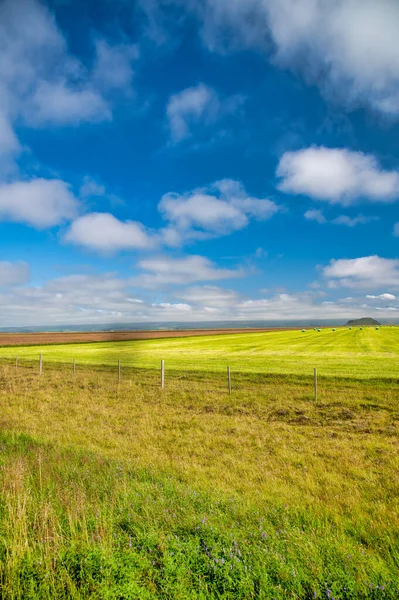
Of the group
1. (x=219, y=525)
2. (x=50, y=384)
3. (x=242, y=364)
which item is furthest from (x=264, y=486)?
(x=242, y=364)

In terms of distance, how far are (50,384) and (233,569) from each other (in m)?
26.2

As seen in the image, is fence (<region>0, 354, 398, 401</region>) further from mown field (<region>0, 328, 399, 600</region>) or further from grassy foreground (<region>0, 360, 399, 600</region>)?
grassy foreground (<region>0, 360, 399, 600</region>)

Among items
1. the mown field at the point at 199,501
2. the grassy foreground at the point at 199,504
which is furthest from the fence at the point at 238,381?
the grassy foreground at the point at 199,504

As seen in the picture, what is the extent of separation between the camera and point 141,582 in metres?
4.54

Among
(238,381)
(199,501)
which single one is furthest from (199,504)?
(238,381)

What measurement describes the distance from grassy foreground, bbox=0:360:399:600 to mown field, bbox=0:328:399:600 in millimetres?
34

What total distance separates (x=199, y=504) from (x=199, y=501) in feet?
0.27

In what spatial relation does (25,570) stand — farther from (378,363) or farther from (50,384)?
(378,363)

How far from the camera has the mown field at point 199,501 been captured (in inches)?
181

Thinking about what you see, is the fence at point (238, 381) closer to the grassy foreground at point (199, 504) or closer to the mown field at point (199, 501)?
the mown field at point (199, 501)

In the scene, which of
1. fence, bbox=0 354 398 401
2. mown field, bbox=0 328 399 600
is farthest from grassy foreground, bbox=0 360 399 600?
fence, bbox=0 354 398 401

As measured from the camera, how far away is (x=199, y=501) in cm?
728

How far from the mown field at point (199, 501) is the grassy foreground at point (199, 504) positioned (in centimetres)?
3

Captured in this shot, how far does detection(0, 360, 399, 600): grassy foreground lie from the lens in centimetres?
458
